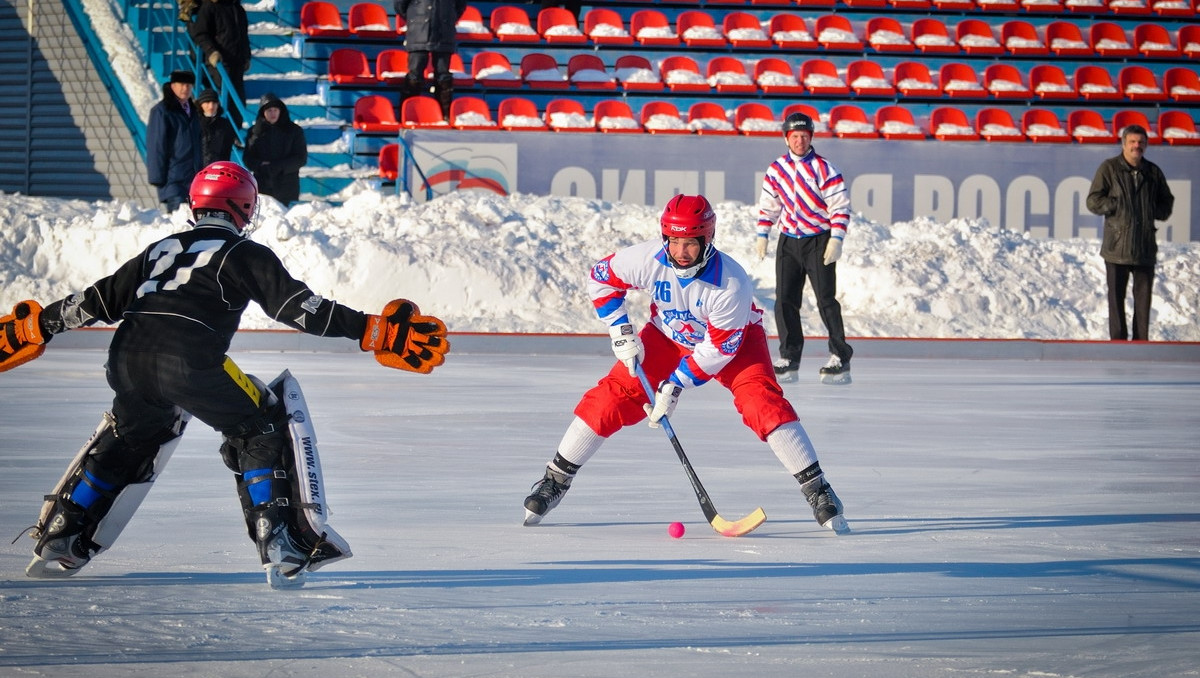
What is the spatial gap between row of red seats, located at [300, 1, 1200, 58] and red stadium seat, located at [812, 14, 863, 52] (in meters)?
0.01

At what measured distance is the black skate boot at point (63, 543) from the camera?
3760 mm

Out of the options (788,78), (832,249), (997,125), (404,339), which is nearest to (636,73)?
(788,78)

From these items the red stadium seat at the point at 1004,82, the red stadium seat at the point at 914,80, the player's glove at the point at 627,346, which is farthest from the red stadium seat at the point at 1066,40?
the player's glove at the point at 627,346

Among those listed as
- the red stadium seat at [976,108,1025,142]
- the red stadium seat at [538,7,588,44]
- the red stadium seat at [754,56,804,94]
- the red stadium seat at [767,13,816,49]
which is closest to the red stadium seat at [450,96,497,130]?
the red stadium seat at [538,7,588,44]

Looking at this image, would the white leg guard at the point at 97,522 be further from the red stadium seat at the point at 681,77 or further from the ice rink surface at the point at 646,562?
the red stadium seat at the point at 681,77

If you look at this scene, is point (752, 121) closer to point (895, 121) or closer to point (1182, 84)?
point (895, 121)

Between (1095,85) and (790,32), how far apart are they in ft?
12.4

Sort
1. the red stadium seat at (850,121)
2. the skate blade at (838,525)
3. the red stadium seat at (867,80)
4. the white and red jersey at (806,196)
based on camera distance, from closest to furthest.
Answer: the skate blade at (838,525), the white and red jersey at (806,196), the red stadium seat at (850,121), the red stadium seat at (867,80)

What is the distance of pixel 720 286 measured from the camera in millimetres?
4898

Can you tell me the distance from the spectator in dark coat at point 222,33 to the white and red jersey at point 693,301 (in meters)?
11.6

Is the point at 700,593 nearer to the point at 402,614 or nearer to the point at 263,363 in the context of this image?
the point at 402,614

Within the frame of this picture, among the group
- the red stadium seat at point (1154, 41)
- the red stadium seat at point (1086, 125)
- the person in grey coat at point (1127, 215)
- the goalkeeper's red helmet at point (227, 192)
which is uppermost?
the red stadium seat at point (1154, 41)

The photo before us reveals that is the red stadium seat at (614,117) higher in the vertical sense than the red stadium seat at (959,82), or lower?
lower

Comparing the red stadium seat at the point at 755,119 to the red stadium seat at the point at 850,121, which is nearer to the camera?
the red stadium seat at the point at 755,119
